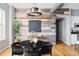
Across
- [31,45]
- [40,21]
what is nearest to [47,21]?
[40,21]

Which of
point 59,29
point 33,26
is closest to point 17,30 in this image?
point 33,26

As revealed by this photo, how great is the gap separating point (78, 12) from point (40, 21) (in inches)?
67.3

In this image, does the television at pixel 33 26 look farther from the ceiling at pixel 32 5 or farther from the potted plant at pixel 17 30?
the ceiling at pixel 32 5

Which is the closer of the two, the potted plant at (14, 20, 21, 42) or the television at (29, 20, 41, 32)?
the potted plant at (14, 20, 21, 42)

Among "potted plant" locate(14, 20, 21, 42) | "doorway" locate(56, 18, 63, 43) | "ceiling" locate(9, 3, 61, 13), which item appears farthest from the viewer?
"doorway" locate(56, 18, 63, 43)

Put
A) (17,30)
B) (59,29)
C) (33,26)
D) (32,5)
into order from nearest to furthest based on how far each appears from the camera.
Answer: (32,5) < (17,30) < (33,26) < (59,29)

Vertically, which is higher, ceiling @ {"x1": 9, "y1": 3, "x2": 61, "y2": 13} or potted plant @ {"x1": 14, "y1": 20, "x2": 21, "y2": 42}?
ceiling @ {"x1": 9, "y1": 3, "x2": 61, "y2": 13}

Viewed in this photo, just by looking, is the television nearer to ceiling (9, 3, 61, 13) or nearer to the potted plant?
the potted plant

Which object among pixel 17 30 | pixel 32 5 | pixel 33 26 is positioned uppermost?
pixel 32 5

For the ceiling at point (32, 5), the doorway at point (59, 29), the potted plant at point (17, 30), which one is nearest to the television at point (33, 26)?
the potted plant at point (17, 30)

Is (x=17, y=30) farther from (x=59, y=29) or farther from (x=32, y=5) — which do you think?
(x=59, y=29)

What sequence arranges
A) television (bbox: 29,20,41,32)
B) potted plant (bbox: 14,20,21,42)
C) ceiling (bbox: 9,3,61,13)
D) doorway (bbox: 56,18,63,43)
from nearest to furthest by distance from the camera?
ceiling (bbox: 9,3,61,13) → potted plant (bbox: 14,20,21,42) → television (bbox: 29,20,41,32) → doorway (bbox: 56,18,63,43)

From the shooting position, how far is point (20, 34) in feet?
15.7

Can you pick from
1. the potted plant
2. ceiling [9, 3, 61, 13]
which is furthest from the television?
ceiling [9, 3, 61, 13]
